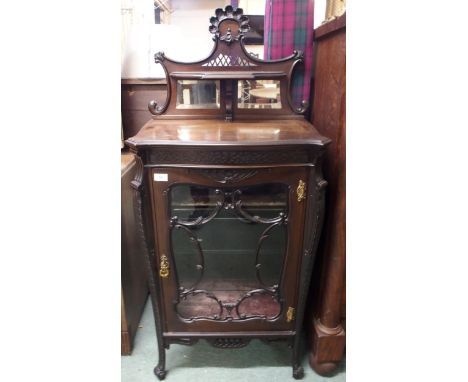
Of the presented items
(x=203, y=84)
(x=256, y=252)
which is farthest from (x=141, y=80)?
(x=256, y=252)

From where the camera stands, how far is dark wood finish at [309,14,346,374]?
3.03 feet

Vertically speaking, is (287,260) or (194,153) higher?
(194,153)

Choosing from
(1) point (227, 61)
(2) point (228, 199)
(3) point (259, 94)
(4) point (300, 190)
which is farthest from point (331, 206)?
(1) point (227, 61)

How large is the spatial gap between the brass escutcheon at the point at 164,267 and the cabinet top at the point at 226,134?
36 centimetres

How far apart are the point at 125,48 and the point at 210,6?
810mm

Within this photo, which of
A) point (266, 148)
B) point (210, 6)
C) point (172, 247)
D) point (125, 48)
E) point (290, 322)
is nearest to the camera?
point (266, 148)

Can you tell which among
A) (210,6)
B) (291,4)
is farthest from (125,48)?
(210,6)

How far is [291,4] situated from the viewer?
3.54ft

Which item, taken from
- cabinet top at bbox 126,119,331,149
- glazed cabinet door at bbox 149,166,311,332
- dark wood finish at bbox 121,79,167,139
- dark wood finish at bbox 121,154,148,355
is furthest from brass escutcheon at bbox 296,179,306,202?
dark wood finish at bbox 121,79,167,139

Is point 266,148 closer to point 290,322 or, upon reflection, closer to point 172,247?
point 172,247

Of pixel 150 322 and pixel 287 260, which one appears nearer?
pixel 287 260

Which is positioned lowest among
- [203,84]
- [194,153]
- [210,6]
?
[194,153]

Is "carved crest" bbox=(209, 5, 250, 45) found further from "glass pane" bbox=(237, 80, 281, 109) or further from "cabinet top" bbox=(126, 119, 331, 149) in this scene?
"cabinet top" bbox=(126, 119, 331, 149)

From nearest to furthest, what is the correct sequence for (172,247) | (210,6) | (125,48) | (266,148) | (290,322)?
(266,148), (172,247), (290,322), (125,48), (210,6)
